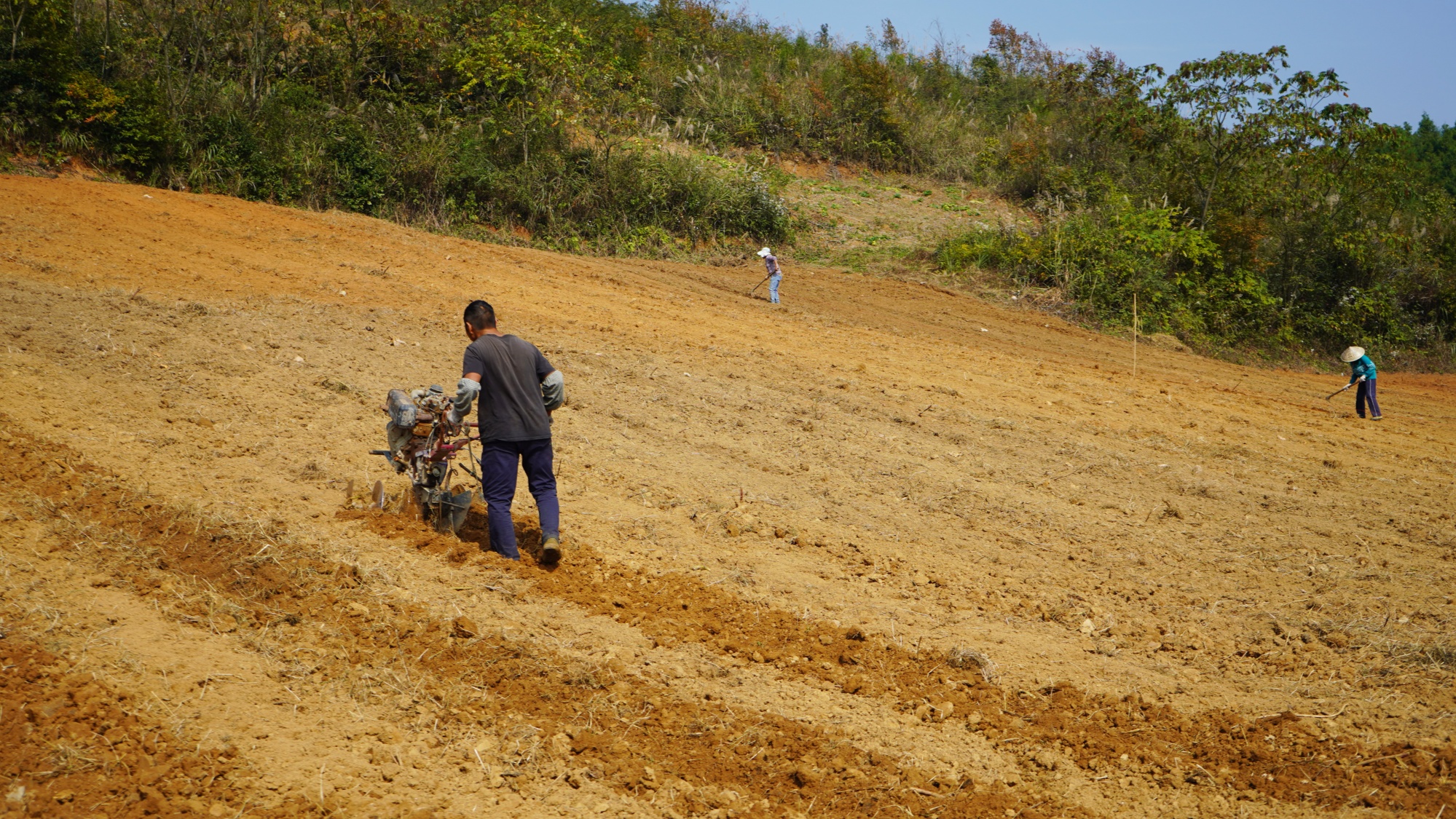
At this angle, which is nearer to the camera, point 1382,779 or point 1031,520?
point 1382,779

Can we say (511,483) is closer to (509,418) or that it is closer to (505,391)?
(509,418)

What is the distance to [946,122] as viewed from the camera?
96.6 feet

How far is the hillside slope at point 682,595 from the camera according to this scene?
4305mm

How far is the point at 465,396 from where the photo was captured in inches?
224

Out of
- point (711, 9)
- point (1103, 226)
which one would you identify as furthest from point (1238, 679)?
point (711, 9)

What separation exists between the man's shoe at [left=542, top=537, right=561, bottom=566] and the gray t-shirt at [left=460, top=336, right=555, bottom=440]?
0.62 metres

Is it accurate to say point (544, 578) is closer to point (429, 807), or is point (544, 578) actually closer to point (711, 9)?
point (429, 807)

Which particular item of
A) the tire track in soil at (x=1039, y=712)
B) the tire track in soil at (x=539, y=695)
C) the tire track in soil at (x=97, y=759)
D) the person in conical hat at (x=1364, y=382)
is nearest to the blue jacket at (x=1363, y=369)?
the person in conical hat at (x=1364, y=382)

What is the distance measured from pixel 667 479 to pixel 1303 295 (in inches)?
744

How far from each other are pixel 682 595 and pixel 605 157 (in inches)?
633

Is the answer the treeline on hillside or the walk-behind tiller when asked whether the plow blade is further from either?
the treeline on hillside

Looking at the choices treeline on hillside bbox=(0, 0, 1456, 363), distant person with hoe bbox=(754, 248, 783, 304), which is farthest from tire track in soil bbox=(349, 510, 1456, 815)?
treeline on hillside bbox=(0, 0, 1456, 363)

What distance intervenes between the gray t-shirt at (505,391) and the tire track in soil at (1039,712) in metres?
0.82

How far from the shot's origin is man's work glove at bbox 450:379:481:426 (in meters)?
5.68
